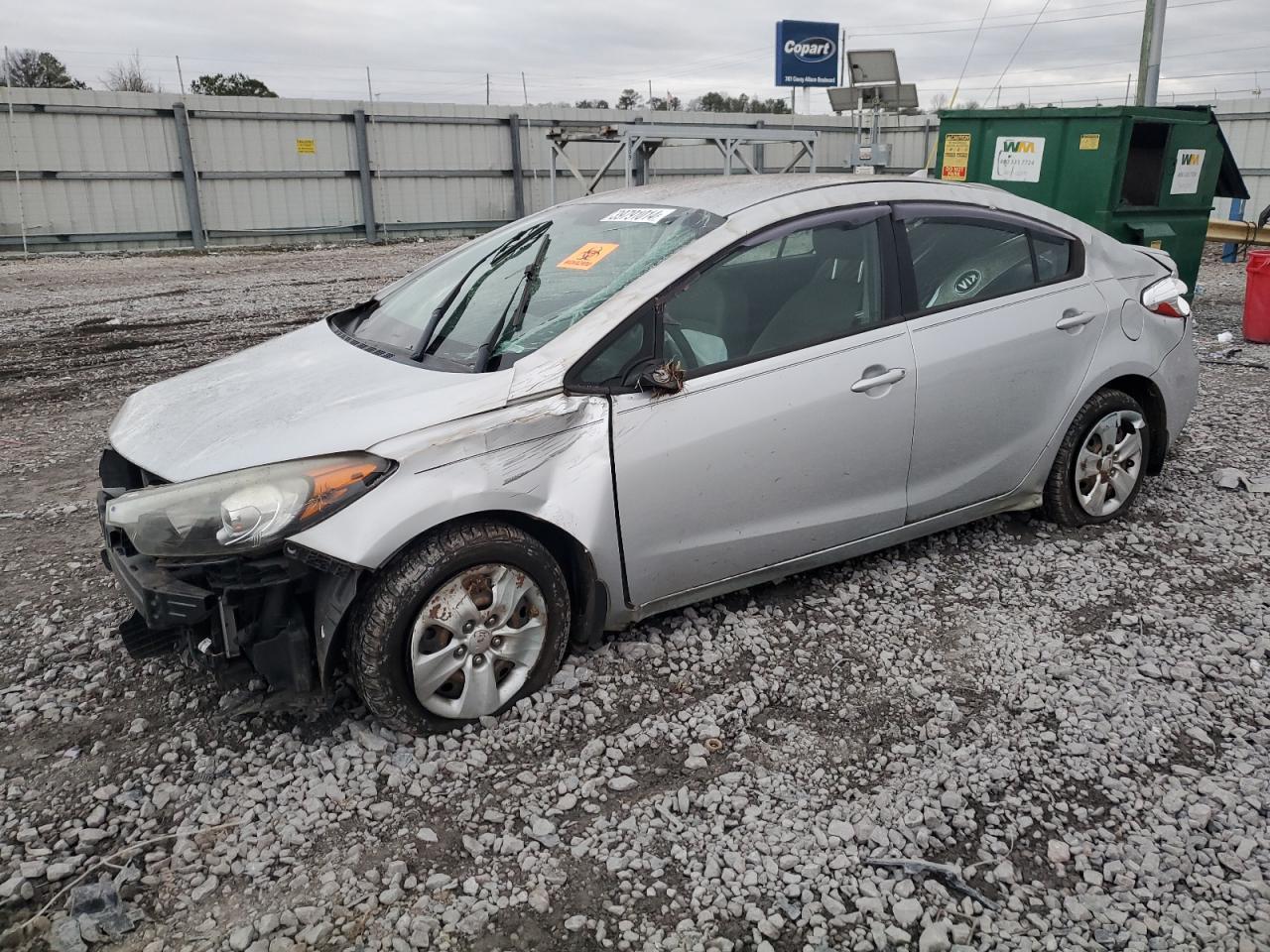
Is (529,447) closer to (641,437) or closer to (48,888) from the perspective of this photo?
(641,437)

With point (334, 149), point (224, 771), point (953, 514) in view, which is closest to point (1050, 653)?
point (953, 514)

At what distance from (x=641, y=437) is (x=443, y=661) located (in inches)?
36.1

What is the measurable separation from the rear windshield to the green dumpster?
5653mm

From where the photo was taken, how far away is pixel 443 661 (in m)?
2.97

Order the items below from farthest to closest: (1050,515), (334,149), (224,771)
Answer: (334,149), (1050,515), (224,771)

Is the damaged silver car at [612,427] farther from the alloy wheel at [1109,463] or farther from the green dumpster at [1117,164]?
the green dumpster at [1117,164]

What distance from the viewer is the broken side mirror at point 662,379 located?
3152 mm

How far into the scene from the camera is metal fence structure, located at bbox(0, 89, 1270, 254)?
17297 mm

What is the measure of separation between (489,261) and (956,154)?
7234 millimetres

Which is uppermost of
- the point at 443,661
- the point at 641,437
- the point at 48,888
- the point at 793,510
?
the point at 641,437

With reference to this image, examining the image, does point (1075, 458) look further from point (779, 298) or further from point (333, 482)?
point (333, 482)

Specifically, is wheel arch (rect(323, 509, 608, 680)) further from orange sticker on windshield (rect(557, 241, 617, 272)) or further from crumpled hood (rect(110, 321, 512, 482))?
orange sticker on windshield (rect(557, 241, 617, 272))

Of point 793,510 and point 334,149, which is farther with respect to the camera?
point 334,149

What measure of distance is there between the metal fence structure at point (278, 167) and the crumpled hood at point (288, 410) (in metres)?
12.8
